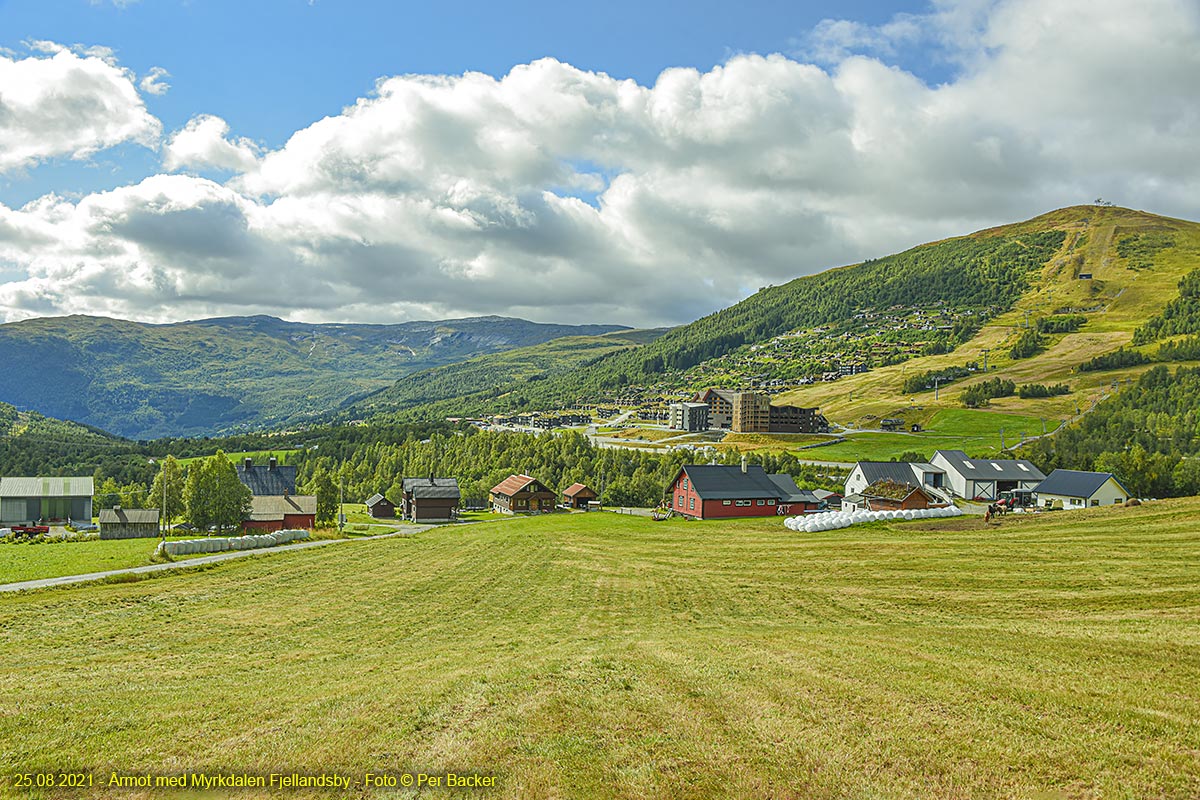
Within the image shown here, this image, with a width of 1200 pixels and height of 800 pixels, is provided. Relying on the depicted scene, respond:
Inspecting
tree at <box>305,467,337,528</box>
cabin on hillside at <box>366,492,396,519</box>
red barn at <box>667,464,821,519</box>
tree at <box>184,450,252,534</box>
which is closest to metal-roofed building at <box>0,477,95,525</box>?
tree at <box>305,467,337,528</box>

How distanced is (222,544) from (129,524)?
25318 millimetres

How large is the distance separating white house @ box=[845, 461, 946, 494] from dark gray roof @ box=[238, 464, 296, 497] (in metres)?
87.2

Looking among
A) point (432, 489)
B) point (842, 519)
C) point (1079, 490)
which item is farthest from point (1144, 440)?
point (432, 489)

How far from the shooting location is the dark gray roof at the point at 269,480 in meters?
105

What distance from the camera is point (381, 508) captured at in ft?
364

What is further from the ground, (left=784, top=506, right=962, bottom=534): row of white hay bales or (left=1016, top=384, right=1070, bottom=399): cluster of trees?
(left=1016, top=384, right=1070, bottom=399): cluster of trees

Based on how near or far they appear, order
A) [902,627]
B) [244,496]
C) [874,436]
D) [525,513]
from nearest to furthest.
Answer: [902,627]
[244,496]
[525,513]
[874,436]

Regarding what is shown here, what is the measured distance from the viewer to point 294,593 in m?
38.1

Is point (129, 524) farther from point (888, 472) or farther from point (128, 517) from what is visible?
point (888, 472)

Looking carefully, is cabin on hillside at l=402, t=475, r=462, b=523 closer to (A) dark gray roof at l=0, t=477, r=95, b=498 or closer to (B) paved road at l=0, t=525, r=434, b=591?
(B) paved road at l=0, t=525, r=434, b=591

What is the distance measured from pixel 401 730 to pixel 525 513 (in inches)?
3799

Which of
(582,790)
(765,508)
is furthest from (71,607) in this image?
(765,508)

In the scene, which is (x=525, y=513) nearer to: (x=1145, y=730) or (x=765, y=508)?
(x=765, y=508)

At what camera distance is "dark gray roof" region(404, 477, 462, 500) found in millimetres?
103125
